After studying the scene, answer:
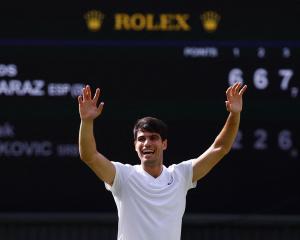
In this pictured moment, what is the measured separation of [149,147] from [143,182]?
15 centimetres

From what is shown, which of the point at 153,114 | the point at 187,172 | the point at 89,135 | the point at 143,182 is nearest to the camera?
the point at 89,135

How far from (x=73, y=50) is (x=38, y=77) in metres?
0.30

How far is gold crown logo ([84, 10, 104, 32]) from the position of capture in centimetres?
724

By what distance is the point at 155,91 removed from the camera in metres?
7.25

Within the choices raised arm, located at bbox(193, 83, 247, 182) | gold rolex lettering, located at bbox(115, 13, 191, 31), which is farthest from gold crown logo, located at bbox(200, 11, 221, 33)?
raised arm, located at bbox(193, 83, 247, 182)

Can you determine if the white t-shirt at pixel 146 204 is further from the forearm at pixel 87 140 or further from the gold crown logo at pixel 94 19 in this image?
the gold crown logo at pixel 94 19

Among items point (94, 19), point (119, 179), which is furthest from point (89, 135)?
point (94, 19)

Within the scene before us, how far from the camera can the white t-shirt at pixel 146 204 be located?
4.41m

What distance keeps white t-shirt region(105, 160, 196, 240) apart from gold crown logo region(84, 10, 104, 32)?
281 cm

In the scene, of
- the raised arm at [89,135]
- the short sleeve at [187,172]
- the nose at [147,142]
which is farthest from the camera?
the short sleeve at [187,172]

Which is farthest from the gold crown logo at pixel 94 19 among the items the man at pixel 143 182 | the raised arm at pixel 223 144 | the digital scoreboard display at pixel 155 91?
the man at pixel 143 182

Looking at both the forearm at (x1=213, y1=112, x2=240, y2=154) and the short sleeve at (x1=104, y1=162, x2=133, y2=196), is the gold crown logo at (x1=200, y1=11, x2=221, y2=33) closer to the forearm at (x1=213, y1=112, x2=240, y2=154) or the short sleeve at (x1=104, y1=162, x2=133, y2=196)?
the forearm at (x1=213, y1=112, x2=240, y2=154)

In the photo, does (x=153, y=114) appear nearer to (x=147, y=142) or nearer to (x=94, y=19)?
(x=94, y=19)

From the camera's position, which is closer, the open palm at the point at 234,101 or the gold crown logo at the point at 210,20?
the open palm at the point at 234,101
